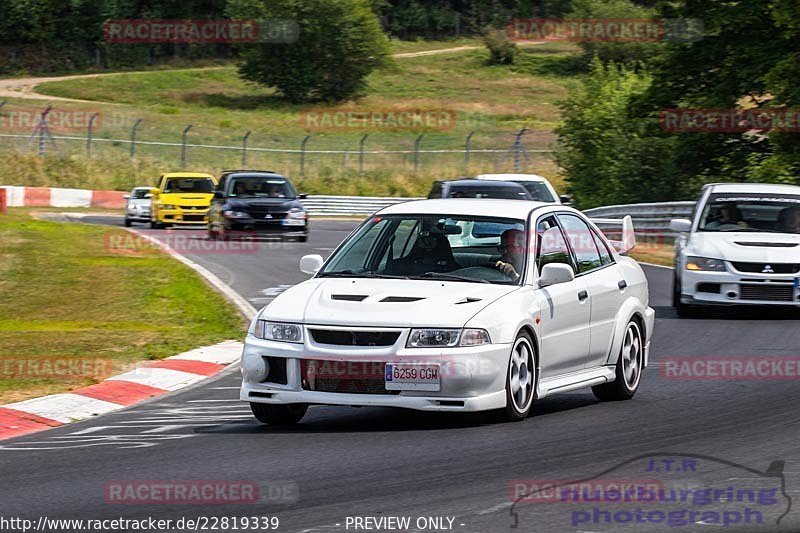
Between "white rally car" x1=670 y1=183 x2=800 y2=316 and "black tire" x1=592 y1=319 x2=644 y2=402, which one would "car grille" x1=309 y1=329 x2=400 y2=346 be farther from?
"white rally car" x1=670 y1=183 x2=800 y2=316

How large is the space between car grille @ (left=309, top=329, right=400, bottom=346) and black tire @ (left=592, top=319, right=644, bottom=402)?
95.4 inches

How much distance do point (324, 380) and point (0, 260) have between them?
48.3 feet

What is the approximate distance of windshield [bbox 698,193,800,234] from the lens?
16.7 metres

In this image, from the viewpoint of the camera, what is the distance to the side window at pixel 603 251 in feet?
34.1

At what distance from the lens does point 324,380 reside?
8.48m

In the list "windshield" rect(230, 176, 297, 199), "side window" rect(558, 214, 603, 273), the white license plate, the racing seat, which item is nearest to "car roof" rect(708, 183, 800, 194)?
"side window" rect(558, 214, 603, 273)

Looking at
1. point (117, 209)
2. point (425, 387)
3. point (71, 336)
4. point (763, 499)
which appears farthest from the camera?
point (117, 209)

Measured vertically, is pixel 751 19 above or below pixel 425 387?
above

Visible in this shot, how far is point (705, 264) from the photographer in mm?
16375

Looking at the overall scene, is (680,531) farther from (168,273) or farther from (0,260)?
(0,260)

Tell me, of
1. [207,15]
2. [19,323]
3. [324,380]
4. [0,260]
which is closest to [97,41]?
[207,15]

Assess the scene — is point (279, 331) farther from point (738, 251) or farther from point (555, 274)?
point (738, 251)

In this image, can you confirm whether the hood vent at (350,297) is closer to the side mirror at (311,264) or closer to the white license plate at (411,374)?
the white license plate at (411,374)

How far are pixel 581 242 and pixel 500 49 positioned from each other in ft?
310
